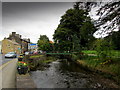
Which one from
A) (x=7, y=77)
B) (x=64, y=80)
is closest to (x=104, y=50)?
(x=64, y=80)

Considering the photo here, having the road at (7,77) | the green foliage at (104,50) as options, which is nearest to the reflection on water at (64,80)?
the road at (7,77)

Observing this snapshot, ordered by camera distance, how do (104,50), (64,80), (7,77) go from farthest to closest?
1. (104,50)
2. (64,80)
3. (7,77)

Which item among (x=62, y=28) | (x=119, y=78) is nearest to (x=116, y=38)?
(x=119, y=78)

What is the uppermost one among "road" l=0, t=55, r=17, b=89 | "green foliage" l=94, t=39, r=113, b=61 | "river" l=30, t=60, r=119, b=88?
"green foliage" l=94, t=39, r=113, b=61

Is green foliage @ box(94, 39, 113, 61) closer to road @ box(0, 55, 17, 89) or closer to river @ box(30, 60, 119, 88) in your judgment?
river @ box(30, 60, 119, 88)

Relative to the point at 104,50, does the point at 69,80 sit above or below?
below

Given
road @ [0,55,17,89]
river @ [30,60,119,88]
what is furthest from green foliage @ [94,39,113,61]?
road @ [0,55,17,89]

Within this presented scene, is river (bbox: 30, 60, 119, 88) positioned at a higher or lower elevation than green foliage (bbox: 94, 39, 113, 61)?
lower

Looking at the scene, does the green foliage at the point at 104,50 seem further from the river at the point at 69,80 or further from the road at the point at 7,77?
the road at the point at 7,77

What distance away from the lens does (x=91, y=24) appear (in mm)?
10695

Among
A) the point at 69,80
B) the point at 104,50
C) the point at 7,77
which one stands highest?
the point at 104,50

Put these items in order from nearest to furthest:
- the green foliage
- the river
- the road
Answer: the road, the river, the green foliage

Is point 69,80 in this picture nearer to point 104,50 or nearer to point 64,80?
point 64,80

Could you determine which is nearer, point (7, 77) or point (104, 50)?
point (7, 77)
